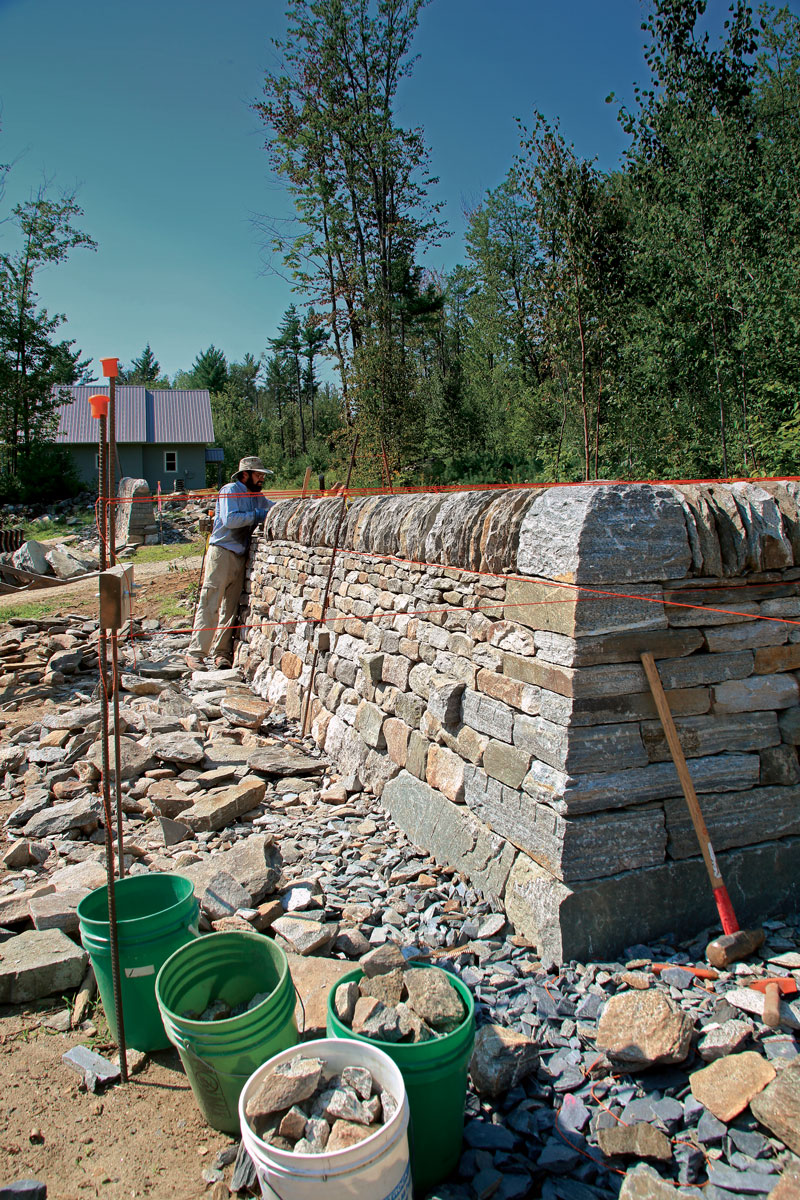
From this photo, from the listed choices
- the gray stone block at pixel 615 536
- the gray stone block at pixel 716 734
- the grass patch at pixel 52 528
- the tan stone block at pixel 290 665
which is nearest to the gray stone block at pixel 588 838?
the gray stone block at pixel 716 734

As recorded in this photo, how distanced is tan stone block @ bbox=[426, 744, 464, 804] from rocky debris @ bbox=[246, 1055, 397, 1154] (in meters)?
1.86

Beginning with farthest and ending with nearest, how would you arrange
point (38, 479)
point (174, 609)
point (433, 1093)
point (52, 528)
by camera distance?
1. point (38, 479)
2. point (52, 528)
3. point (174, 609)
4. point (433, 1093)

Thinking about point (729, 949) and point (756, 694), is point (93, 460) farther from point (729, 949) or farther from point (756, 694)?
point (729, 949)

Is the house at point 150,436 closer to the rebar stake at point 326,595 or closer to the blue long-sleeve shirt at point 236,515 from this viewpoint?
the blue long-sleeve shirt at point 236,515

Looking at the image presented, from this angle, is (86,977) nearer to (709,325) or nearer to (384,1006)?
(384,1006)

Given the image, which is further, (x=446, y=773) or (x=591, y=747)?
(x=446, y=773)

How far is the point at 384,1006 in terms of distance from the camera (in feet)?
7.83

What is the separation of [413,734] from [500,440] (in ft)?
72.0

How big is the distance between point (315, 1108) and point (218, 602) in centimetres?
778

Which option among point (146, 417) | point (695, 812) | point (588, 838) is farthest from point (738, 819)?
point (146, 417)

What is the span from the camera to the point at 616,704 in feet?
10.2

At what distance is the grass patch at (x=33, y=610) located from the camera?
11648 millimetres

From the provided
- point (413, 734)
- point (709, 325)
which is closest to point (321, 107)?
point (709, 325)

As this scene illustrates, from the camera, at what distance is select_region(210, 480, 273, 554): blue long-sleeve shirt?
8984 millimetres
